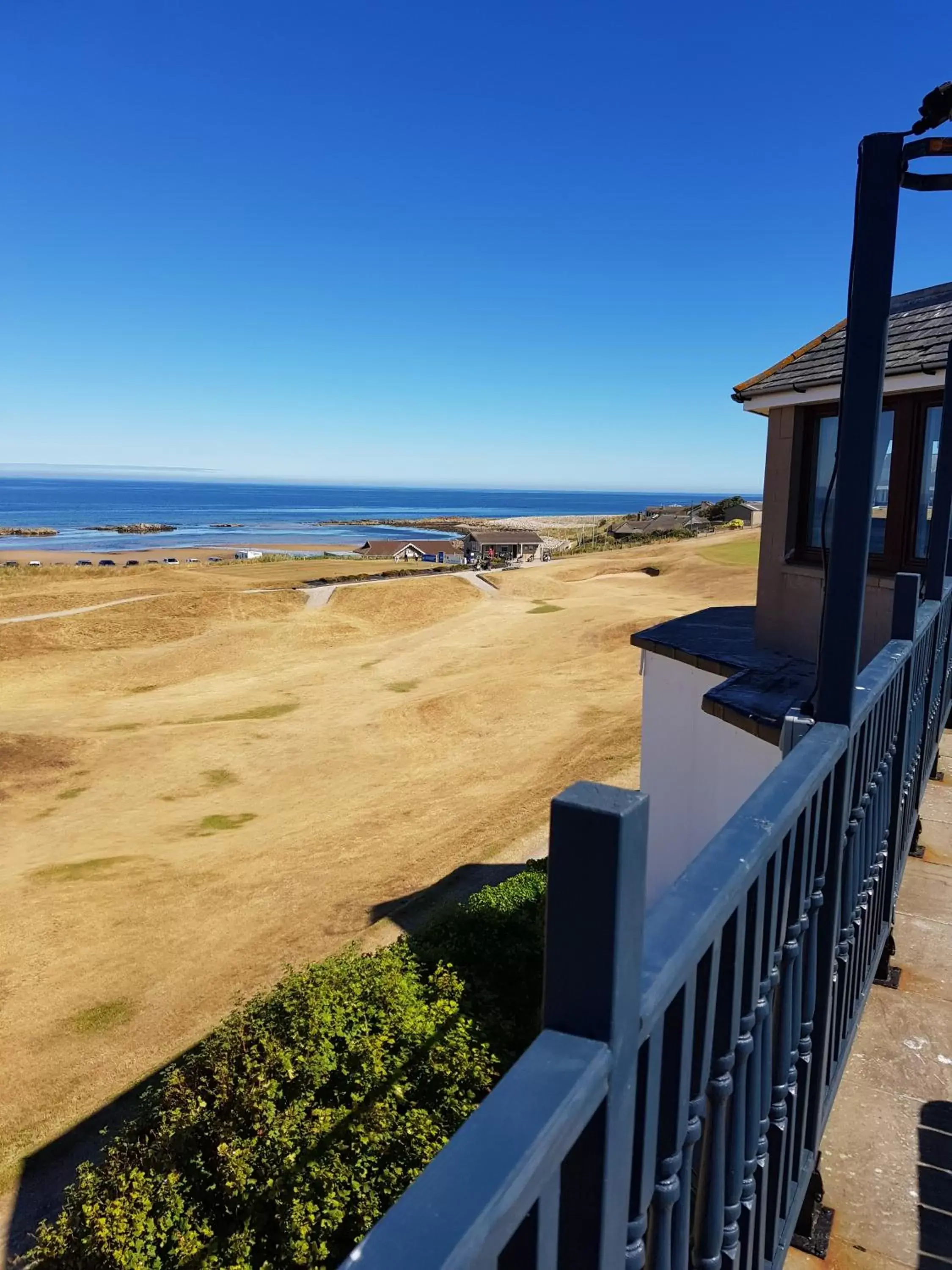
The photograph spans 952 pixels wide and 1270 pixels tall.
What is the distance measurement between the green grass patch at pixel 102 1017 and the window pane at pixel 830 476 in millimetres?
12254

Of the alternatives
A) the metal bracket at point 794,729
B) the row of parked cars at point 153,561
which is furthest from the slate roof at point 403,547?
the metal bracket at point 794,729

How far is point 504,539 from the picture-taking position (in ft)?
286

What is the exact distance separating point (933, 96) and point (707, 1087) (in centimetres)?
306

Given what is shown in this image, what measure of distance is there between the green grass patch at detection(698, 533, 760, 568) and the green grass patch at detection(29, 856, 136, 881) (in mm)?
38235

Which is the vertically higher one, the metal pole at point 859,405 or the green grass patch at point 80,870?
the metal pole at point 859,405

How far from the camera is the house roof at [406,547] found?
9412 cm

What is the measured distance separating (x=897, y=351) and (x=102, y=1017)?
14.3 m

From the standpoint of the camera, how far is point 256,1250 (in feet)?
22.8

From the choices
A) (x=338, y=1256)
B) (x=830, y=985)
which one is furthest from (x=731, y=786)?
(x=830, y=985)

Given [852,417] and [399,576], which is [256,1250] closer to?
[852,417]

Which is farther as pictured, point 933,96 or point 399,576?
point 399,576

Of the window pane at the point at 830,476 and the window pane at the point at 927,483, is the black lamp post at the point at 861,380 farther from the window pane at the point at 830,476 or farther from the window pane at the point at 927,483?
the window pane at the point at 927,483

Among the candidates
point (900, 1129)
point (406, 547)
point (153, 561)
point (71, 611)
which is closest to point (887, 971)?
point (900, 1129)

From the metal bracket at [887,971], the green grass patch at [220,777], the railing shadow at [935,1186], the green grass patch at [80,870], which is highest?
the metal bracket at [887,971]
